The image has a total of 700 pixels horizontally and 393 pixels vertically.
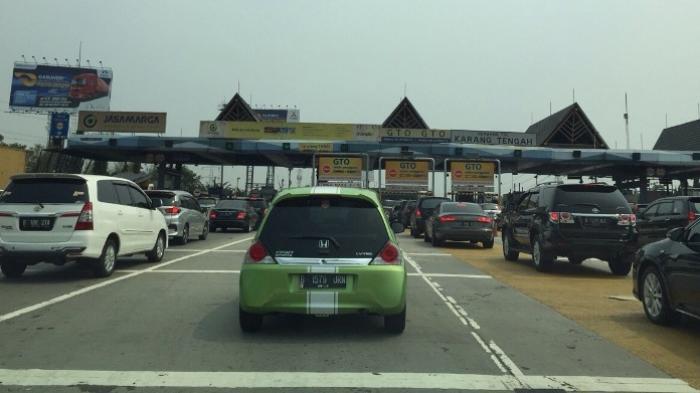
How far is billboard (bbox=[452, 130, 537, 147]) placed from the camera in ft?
135

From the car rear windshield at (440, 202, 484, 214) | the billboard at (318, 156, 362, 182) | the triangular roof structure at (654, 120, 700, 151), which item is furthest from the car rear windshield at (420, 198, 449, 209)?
the triangular roof structure at (654, 120, 700, 151)

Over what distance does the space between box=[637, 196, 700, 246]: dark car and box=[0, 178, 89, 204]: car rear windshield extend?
37.6ft

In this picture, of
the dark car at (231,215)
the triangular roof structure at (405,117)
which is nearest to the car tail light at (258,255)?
the dark car at (231,215)

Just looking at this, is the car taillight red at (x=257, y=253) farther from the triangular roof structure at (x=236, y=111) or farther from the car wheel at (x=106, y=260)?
the triangular roof structure at (x=236, y=111)

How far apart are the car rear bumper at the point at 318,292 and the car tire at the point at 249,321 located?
26 cm

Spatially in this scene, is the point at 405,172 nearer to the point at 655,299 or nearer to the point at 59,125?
the point at 655,299

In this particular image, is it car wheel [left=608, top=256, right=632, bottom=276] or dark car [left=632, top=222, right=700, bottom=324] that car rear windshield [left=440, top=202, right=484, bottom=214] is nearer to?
car wheel [left=608, top=256, right=632, bottom=276]

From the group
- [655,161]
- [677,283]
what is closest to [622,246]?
[677,283]

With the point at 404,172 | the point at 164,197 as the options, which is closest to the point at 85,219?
the point at 164,197

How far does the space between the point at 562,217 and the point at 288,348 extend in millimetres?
7536

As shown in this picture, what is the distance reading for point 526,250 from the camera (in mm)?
13359

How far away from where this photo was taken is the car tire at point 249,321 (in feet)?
20.8

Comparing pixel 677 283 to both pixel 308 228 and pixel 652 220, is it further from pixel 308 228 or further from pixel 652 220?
pixel 652 220

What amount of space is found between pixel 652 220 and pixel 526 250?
4.08m
